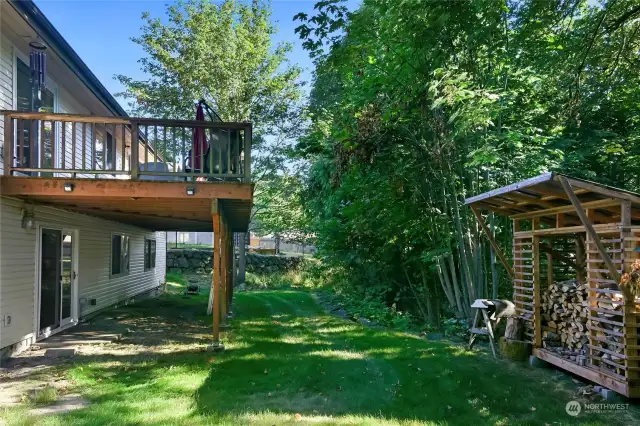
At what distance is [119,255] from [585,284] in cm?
1114

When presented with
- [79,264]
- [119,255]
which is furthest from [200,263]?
[79,264]

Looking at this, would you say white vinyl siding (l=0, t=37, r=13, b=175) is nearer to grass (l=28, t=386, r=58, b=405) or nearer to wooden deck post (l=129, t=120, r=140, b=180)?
wooden deck post (l=129, t=120, r=140, b=180)

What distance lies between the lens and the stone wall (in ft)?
80.7

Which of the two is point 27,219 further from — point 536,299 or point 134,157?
point 536,299

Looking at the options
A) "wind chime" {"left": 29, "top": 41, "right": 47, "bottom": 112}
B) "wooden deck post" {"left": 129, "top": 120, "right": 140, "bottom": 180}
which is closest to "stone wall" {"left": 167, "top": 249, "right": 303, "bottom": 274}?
"wind chime" {"left": 29, "top": 41, "right": 47, "bottom": 112}

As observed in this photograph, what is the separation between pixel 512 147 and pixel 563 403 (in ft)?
15.7

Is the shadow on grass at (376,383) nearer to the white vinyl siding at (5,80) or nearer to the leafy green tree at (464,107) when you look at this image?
the leafy green tree at (464,107)

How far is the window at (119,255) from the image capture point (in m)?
11.9

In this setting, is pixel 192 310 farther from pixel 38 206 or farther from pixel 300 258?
pixel 300 258

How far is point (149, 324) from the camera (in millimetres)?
9773

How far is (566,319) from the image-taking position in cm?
619

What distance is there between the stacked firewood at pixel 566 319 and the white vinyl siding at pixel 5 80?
316 inches

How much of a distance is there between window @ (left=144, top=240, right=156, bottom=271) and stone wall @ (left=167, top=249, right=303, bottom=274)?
711cm

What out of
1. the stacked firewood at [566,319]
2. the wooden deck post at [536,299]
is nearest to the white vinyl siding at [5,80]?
the wooden deck post at [536,299]
